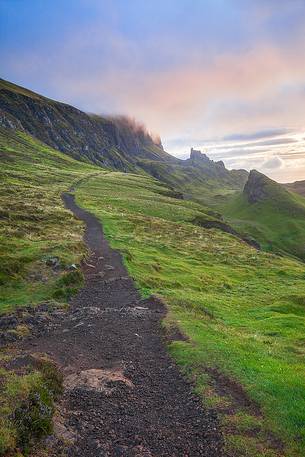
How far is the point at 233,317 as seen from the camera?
31109 millimetres

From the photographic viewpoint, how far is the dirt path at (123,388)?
13711 millimetres

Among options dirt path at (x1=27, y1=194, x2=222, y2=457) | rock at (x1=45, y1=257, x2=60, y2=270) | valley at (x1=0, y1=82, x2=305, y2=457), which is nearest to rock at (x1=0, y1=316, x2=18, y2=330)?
valley at (x1=0, y1=82, x2=305, y2=457)

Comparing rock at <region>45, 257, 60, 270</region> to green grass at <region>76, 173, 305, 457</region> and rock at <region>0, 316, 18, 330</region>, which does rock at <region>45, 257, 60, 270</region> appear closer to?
green grass at <region>76, 173, 305, 457</region>

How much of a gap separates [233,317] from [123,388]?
15.6 meters

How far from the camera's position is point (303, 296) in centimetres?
4091

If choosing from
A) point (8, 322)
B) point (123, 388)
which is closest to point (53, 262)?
point (8, 322)

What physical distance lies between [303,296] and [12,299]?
27.9 metres

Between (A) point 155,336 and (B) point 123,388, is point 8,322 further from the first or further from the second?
(B) point 123,388

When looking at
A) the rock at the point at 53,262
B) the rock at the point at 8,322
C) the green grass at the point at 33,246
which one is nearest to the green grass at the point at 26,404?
the rock at the point at 8,322

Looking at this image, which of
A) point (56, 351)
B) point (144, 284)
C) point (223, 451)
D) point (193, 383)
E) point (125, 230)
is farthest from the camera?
point (125, 230)

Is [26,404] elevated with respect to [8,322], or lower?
elevated

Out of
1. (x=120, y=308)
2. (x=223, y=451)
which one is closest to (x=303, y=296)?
(x=120, y=308)

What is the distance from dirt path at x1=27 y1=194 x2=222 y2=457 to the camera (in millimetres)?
13711

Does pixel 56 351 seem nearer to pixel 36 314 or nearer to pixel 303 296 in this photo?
pixel 36 314
